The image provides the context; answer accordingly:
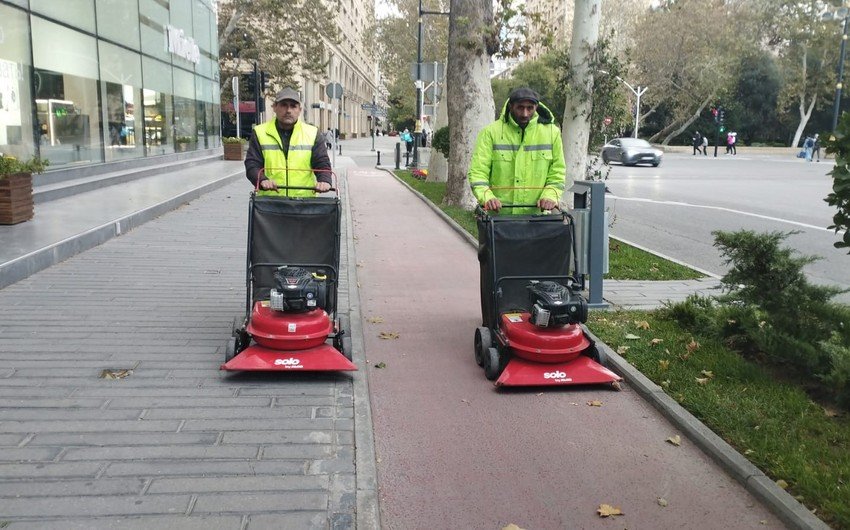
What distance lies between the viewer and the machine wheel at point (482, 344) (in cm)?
559

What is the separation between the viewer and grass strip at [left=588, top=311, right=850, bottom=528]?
146 inches

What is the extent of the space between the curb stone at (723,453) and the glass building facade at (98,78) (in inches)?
484

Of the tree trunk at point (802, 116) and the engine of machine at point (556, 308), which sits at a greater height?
the tree trunk at point (802, 116)

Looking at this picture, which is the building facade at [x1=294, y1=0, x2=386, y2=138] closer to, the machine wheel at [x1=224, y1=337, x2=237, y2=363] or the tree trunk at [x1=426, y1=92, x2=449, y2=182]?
the tree trunk at [x1=426, y1=92, x2=449, y2=182]

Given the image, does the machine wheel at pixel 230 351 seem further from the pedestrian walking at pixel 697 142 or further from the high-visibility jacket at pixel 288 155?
the pedestrian walking at pixel 697 142

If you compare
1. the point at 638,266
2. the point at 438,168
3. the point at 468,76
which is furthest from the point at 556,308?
the point at 438,168

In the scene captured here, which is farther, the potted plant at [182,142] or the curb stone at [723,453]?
the potted plant at [182,142]

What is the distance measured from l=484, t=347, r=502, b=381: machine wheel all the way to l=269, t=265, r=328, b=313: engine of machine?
1.30 meters

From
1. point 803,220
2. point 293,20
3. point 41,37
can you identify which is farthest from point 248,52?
point 803,220

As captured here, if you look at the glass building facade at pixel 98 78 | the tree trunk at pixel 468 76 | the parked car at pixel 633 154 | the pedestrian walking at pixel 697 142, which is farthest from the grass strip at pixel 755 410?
the pedestrian walking at pixel 697 142

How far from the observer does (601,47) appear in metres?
10.6

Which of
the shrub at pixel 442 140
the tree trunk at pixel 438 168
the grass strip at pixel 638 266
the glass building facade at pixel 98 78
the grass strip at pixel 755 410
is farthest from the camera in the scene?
the tree trunk at pixel 438 168

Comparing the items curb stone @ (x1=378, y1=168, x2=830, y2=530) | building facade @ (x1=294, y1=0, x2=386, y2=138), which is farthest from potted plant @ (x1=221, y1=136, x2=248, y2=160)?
building facade @ (x1=294, y1=0, x2=386, y2=138)

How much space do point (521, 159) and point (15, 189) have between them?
300 inches
